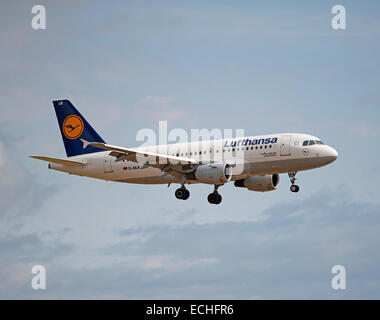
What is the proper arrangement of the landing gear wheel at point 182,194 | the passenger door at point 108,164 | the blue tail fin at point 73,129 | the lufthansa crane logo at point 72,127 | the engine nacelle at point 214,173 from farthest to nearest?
the lufthansa crane logo at point 72,127
the blue tail fin at point 73,129
the passenger door at point 108,164
the landing gear wheel at point 182,194
the engine nacelle at point 214,173

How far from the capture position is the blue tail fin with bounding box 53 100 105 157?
7325cm

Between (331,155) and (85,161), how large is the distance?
21806 millimetres

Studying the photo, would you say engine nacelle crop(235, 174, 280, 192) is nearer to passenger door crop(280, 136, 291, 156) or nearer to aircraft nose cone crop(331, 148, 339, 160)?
passenger door crop(280, 136, 291, 156)

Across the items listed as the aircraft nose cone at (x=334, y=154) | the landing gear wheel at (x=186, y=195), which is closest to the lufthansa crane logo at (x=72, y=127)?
the landing gear wheel at (x=186, y=195)

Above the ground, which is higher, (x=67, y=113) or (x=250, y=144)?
(x=67, y=113)

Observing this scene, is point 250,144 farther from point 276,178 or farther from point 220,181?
point 276,178

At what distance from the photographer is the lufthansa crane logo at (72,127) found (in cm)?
7400

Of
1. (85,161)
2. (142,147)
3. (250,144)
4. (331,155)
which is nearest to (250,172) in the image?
(250,144)

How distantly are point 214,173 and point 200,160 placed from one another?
2961mm

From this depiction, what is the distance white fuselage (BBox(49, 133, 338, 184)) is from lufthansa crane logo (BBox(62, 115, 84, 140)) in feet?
14.2

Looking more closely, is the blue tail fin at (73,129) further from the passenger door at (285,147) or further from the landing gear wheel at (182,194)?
the passenger door at (285,147)

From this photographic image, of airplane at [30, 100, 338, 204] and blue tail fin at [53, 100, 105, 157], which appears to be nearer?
airplane at [30, 100, 338, 204]

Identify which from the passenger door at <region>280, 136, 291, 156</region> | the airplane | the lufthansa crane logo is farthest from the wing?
the lufthansa crane logo

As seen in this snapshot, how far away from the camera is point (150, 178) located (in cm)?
6950
